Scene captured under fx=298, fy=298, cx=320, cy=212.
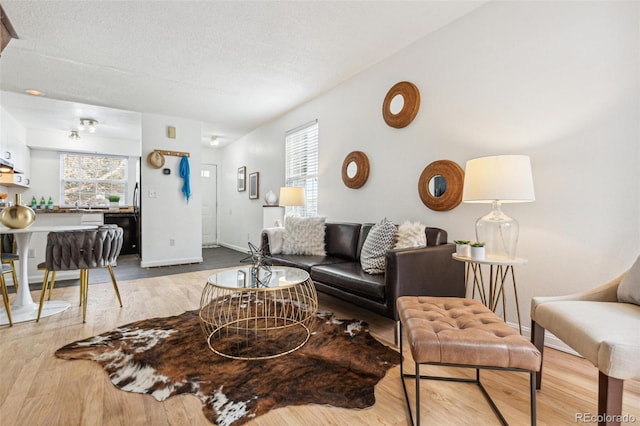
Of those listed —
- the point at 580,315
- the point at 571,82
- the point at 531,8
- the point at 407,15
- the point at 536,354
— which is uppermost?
the point at 407,15

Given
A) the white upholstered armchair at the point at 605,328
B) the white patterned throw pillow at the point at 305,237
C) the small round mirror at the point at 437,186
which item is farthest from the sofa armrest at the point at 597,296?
the white patterned throw pillow at the point at 305,237

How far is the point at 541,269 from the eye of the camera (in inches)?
84.9

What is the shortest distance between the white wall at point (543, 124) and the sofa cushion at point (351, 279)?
892mm

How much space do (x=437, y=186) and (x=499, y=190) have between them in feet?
2.94

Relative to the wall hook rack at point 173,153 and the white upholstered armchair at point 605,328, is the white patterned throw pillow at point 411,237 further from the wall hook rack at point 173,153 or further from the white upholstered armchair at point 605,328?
the wall hook rack at point 173,153

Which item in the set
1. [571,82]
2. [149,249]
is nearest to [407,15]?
[571,82]

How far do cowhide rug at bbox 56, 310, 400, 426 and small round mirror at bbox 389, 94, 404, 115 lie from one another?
2.20 meters

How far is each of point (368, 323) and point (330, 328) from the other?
36 centimetres

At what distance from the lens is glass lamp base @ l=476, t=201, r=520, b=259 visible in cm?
207

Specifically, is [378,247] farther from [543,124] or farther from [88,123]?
[88,123]

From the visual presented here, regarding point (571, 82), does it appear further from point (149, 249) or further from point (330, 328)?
point (149, 249)

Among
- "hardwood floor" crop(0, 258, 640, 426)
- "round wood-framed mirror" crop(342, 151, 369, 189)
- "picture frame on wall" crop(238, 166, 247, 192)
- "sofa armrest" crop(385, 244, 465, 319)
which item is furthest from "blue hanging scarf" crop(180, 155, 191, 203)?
"sofa armrest" crop(385, 244, 465, 319)

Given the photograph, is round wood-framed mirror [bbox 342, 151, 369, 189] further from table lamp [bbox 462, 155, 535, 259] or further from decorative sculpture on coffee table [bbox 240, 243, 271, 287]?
decorative sculpture on coffee table [bbox 240, 243, 271, 287]

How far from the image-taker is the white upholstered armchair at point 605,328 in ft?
3.43
